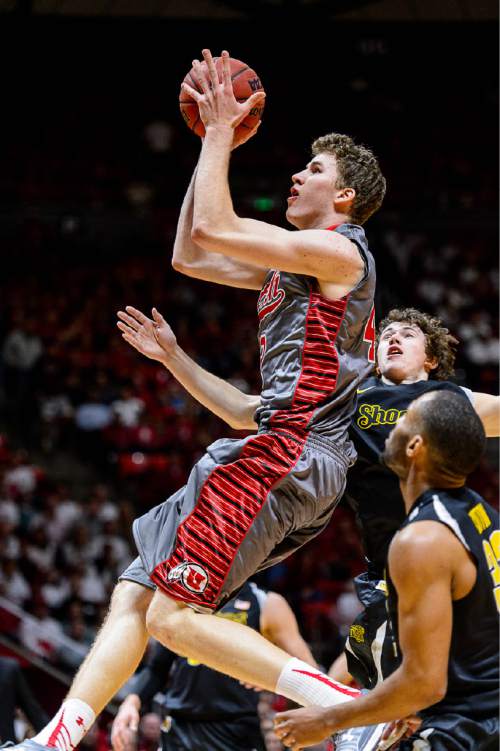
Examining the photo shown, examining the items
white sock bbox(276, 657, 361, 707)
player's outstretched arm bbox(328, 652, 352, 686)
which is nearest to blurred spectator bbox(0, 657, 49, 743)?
player's outstretched arm bbox(328, 652, 352, 686)

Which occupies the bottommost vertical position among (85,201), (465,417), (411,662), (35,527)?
(35,527)

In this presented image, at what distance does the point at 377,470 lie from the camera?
4633mm

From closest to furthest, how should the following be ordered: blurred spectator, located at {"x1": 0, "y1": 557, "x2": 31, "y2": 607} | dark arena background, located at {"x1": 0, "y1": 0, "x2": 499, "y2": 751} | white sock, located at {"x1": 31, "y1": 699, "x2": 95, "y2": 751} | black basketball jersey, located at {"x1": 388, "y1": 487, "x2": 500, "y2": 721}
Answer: black basketball jersey, located at {"x1": 388, "y1": 487, "x2": 500, "y2": 721}
white sock, located at {"x1": 31, "y1": 699, "x2": 95, "y2": 751}
blurred spectator, located at {"x1": 0, "y1": 557, "x2": 31, "y2": 607}
dark arena background, located at {"x1": 0, "y1": 0, "x2": 499, "y2": 751}

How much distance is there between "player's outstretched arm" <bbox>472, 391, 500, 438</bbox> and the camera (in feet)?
14.8

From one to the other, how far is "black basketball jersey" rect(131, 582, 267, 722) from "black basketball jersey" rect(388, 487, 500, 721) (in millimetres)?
3004

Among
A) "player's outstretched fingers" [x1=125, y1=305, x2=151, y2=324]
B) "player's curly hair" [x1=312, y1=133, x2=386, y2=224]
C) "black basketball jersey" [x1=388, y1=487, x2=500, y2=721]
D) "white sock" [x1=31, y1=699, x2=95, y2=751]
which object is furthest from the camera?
"player's outstretched fingers" [x1=125, y1=305, x2=151, y2=324]

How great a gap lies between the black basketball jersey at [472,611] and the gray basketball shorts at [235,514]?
2.50 feet

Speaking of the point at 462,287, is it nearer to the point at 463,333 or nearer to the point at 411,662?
the point at 463,333

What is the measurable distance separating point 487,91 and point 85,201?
7953 mm

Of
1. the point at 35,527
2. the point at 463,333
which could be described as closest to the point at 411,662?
the point at 35,527

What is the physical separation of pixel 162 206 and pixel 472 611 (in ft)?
55.3

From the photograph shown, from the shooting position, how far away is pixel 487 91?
21.2 metres

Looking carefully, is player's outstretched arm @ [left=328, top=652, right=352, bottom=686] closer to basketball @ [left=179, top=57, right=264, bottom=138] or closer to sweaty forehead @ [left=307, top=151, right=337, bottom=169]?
sweaty forehead @ [left=307, top=151, right=337, bottom=169]

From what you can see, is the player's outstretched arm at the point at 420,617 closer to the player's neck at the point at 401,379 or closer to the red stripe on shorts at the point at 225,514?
the red stripe on shorts at the point at 225,514
